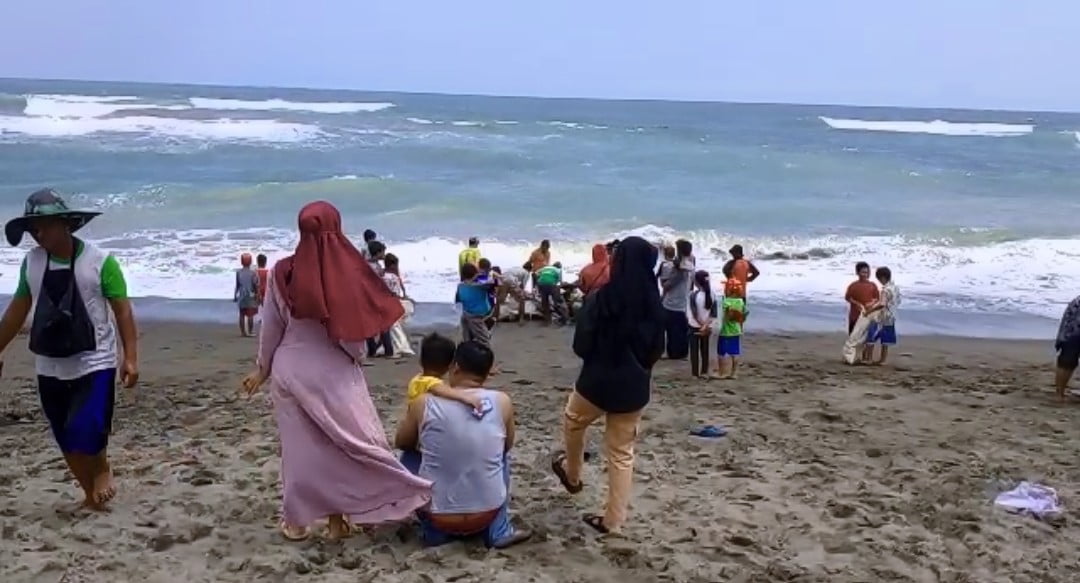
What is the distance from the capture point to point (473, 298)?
9.69 metres

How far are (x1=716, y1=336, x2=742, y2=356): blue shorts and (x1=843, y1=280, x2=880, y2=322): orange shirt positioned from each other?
202 centimetres

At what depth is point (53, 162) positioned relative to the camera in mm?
31172

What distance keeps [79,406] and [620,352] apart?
2.39 metres

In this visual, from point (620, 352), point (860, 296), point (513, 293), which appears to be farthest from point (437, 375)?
point (513, 293)

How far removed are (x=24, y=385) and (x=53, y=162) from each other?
2459 centimetres

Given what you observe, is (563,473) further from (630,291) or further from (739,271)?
(739,271)

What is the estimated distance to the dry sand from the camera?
182 inches

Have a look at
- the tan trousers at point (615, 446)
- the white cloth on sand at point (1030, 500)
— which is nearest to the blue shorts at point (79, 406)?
the tan trousers at point (615, 446)

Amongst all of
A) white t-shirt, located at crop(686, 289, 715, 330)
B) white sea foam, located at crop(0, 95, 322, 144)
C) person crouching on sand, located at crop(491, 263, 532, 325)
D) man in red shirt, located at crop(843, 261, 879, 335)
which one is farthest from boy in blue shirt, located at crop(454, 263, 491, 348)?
white sea foam, located at crop(0, 95, 322, 144)

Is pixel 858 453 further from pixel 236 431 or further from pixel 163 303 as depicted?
pixel 163 303

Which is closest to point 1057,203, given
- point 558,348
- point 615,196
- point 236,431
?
point 615,196

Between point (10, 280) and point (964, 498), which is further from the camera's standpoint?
point (10, 280)

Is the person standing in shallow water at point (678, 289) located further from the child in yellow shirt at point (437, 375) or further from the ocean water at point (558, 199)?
the child in yellow shirt at point (437, 375)

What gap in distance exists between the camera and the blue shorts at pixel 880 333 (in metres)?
10.3
